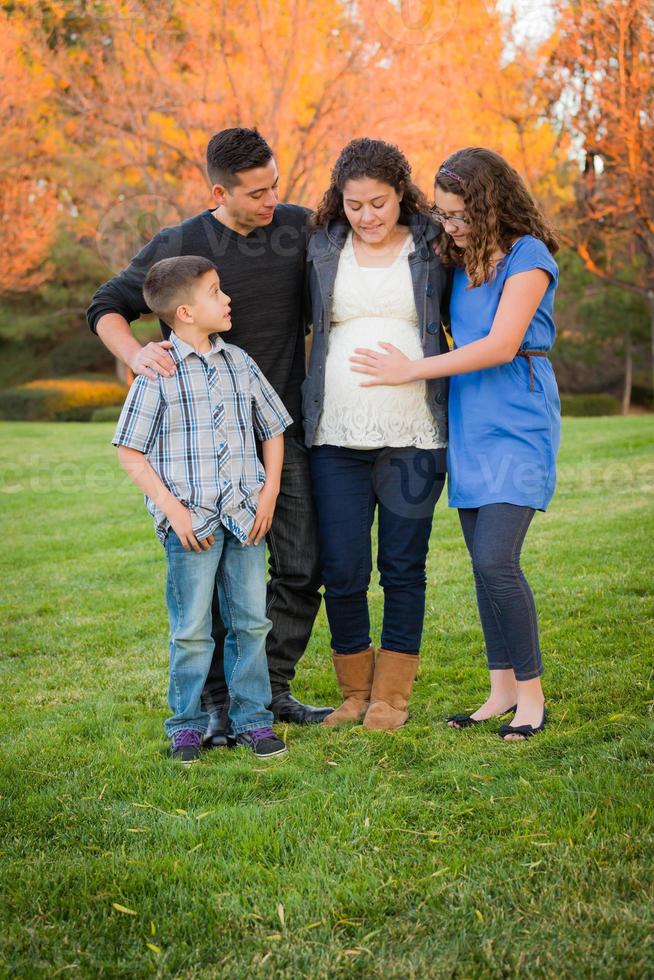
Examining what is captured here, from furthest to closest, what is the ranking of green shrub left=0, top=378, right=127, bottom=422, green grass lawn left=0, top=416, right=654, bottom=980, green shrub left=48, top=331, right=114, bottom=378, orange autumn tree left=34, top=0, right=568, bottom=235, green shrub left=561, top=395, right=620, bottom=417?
1. green shrub left=48, top=331, right=114, bottom=378
2. green shrub left=561, top=395, right=620, bottom=417
3. green shrub left=0, top=378, right=127, bottom=422
4. orange autumn tree left=34, top=0, right=568, bottom=235
5. green grass lawn left=0, top=416, right=654, bottom=980

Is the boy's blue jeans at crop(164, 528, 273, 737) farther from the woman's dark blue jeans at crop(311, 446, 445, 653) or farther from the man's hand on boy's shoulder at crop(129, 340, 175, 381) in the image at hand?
the man's hand on boy's shoulder at crop(129, 340, 175, 381)

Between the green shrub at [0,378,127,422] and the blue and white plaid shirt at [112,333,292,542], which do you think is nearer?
the blue and white plaid shirt at [112,333,292,542]

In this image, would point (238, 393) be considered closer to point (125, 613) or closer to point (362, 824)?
point (362, 824)

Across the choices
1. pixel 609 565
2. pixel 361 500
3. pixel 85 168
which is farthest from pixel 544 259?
pixel 85 168

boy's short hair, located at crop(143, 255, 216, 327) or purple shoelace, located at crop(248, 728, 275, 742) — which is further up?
boy's short hair, located at crop(143, 255, 216, 327)

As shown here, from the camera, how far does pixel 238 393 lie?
3326 millimetres

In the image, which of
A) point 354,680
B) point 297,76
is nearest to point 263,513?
point 354,680

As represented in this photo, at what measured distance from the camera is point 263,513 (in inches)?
131

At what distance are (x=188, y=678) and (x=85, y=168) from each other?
59.2 feet

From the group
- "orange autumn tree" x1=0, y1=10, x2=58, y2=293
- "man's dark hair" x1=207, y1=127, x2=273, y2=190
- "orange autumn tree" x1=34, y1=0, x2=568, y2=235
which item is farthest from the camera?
"orange autumn tree" x1=0, y1=10, x2=58, y2=293

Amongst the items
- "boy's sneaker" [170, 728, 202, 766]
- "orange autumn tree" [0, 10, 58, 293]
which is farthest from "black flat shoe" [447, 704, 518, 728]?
"orange autumn tree" [0, 10, 58, 293]

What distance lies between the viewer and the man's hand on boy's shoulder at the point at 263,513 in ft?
10.9

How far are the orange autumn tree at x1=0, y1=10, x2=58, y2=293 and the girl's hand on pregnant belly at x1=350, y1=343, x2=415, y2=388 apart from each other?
11.8 metres

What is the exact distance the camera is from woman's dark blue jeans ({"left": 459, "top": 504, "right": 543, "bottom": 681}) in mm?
3242
